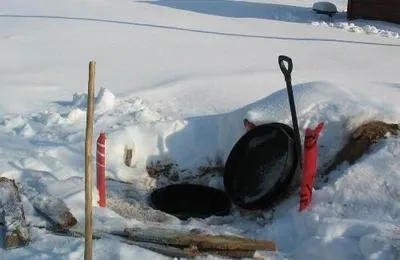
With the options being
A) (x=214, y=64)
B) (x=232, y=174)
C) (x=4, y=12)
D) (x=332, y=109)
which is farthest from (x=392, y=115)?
(x=4, y=12)

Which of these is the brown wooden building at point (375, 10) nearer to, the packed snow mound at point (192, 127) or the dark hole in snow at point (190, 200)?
the packed snow mound at point (192, 127)

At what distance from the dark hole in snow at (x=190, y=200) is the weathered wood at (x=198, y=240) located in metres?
1.28

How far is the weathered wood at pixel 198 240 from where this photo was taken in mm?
4156

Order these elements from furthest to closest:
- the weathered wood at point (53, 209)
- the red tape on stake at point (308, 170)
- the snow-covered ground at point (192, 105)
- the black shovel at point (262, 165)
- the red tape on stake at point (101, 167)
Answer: the black shovel at point (262, 165) → the red tape on stake at point (101, 167) → the red tape on stake at point (308, 170) → the snow-covered ground at point (192, 105) → the weathered wood at point (53, 209)

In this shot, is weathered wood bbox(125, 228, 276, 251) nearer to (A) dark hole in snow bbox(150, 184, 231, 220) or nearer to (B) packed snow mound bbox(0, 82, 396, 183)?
(A) dark hole in snow bbox(150, 184, 231, 220)

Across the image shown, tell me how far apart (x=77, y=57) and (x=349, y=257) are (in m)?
7.25

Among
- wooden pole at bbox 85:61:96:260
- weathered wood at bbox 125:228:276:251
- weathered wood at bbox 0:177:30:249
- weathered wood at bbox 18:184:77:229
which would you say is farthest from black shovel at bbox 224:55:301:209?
wooden pole at bbox 85:61:96:260

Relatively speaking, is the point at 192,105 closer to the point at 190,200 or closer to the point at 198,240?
the point at 190,200

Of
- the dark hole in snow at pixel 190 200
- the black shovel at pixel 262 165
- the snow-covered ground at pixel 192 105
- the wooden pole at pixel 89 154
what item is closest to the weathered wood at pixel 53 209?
the snow-covered ground at pixel 192 105

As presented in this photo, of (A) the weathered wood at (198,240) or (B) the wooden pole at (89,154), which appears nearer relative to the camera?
(B) the wooden pole at (89,154)

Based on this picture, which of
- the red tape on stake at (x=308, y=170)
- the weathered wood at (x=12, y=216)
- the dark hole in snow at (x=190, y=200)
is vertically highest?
the red tape on stake at (x=308, y=170)

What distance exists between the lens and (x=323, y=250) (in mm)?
4312

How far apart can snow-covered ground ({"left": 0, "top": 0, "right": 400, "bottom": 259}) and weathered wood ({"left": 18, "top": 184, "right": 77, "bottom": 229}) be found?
7 centimetres

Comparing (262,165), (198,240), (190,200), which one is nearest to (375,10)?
(262,165)
